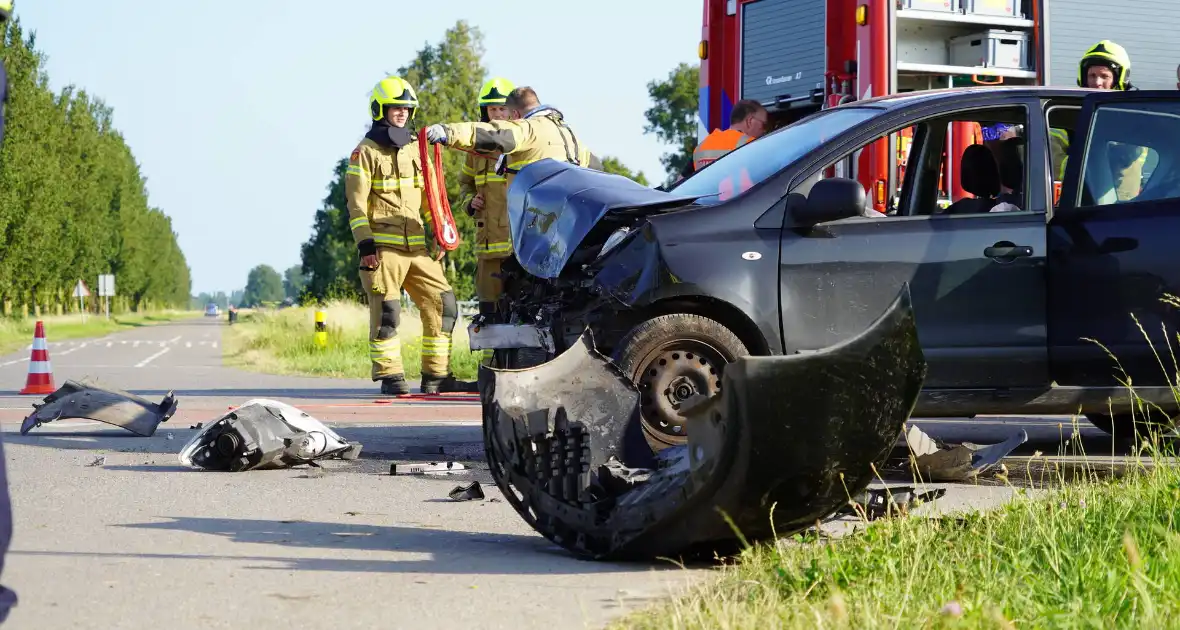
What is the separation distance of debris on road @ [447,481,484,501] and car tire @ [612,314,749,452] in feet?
2.53

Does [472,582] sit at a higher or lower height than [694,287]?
lower

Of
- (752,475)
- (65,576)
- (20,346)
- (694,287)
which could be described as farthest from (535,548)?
(20,346)

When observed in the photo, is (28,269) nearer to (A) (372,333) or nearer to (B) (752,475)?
(A) (372,333)

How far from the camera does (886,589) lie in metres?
3.48

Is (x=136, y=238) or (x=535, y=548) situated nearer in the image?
(x=535, y=548)

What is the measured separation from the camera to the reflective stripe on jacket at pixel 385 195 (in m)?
11.7

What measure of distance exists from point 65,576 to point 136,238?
84378 millimetres

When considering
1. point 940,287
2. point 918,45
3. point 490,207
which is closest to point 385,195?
point 490,207

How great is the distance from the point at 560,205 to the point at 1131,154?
260 cm

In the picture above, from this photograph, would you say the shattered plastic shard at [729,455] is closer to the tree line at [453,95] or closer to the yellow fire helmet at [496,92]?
the yellow fire helmet at [496,92]

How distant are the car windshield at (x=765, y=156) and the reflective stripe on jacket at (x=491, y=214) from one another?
13.5 feet

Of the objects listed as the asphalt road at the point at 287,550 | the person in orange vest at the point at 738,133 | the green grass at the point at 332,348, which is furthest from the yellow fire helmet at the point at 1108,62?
the green grass at the point at 332,348

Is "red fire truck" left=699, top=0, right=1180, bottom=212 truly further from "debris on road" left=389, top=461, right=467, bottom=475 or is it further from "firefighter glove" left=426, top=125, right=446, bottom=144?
"debris on road" left=389, top=461, right=467, bottom=475

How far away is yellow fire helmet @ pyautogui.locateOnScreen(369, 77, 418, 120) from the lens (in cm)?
1157
